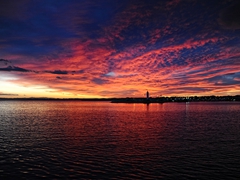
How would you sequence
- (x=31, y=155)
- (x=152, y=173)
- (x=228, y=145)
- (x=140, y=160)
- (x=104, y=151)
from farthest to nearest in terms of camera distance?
(x=228, y=145)
(x=104, y=151)
(x=31, y=155)
(x=140, y=160)
(x=152, y=173)

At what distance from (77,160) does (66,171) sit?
370cm

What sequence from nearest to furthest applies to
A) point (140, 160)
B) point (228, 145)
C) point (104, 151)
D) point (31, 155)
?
point (140, 160)
point (31, 155)
point (104, 151)
point (228, 145)

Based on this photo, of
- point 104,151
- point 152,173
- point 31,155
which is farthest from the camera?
point 104,151

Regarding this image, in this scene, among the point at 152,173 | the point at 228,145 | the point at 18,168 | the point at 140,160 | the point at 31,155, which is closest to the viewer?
the point at 152,173

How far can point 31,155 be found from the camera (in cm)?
2794

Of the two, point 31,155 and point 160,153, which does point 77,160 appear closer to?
point 31,155

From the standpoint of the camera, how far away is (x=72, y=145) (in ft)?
111

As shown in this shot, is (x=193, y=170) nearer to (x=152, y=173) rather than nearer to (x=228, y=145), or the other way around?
(x=152, y=173)

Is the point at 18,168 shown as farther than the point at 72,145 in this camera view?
No

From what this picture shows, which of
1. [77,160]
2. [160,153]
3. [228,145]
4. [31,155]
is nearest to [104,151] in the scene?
[77,160]

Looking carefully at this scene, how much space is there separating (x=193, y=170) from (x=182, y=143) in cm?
1309

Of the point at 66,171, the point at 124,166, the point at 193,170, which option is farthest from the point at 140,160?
the point at 66,171

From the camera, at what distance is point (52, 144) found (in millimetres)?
34562

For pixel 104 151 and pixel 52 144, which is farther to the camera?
pixel 52 144
